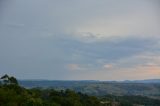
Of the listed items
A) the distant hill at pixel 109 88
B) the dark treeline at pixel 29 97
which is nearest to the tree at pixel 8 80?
the dark treeline at pixel 29 97

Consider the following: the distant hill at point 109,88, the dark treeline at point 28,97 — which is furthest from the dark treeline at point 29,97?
the distant hill at point 109,88

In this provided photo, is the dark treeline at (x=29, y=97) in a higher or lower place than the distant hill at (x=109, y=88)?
lower

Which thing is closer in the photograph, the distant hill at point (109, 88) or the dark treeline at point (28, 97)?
the dark treeline at point (28, 97)

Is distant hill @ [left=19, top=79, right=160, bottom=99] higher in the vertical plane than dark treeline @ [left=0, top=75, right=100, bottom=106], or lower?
higher

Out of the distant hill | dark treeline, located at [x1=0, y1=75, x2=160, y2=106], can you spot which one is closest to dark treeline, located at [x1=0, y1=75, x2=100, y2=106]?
dark treeline, located at [x1=0, y1=75, x2=160, y2=106]

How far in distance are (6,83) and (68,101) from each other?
18.9 feet

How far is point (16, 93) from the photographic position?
29.3 m

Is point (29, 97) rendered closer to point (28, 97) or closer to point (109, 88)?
point (28, 97)

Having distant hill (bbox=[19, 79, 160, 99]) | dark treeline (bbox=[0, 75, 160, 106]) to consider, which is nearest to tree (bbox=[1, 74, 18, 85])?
dark treeline (bbox=[0, 75, 160, 106])

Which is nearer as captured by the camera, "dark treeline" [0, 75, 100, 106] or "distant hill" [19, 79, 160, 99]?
"dark treeline" [0, 75, 100, 106]

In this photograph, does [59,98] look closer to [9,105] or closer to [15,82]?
[15,82]

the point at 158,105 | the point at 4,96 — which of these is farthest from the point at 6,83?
the point at 158,105

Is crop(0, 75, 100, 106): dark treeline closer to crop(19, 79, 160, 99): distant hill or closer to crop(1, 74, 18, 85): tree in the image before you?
crop(1, 74, 18, 85): tree

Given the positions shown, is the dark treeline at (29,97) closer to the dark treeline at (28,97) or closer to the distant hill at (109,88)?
the dark treeline at (28,97)
